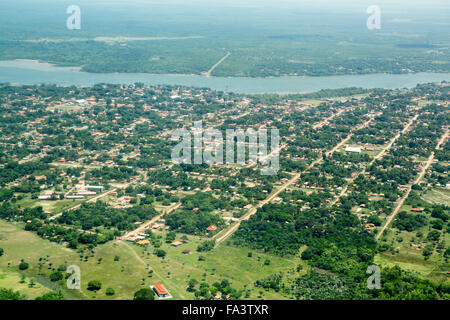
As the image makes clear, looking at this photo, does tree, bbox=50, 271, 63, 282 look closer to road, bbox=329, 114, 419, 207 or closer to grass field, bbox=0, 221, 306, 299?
grass field, bbox=0, 221, 306, 299

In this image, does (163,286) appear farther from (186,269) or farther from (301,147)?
(301,147)

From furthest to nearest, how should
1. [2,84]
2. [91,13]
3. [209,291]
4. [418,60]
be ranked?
[91,13]
[418,60]
[2,84]
[209,291]

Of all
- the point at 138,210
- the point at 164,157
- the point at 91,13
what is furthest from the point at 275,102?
the point at 91,13

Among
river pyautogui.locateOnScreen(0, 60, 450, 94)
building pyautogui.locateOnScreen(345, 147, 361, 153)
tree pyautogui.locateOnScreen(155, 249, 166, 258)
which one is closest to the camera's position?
tree pyautogui.locateOnScreen(155, 249, 166, 258)

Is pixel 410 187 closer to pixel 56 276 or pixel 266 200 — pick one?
pixel 266 200

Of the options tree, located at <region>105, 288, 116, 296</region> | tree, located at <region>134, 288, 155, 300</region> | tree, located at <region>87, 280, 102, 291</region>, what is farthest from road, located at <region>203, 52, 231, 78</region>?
tree, located at <region>134, 288, 155, 300</region>

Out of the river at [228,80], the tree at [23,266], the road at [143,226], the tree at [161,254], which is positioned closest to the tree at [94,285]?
the tree at [23,266]
